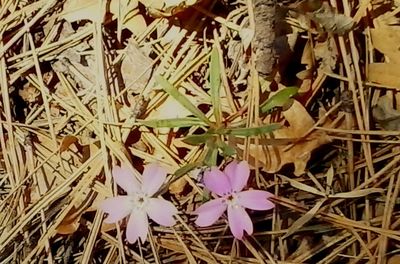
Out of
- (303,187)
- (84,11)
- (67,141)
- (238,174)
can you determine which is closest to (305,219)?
(303,187)

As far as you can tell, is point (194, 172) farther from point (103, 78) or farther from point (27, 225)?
point (27, 225)

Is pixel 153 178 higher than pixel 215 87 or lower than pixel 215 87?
lower

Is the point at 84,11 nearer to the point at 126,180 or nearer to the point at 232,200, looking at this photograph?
the point at 126,180

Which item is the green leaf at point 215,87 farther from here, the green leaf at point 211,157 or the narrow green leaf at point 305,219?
the narrow green leaf at point 305,219

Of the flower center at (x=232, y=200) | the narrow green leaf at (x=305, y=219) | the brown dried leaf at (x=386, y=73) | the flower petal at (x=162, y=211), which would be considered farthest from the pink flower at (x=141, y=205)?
the brown dried leaf at (x=386, y=73)

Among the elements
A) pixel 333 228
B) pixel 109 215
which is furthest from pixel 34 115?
pixel 333 228
